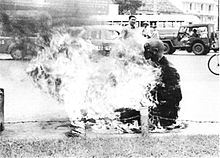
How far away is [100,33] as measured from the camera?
493cm

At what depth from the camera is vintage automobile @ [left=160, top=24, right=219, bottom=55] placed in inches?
207

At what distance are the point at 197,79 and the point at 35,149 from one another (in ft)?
7.24

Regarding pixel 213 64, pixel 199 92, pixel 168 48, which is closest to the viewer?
pixel 168 48

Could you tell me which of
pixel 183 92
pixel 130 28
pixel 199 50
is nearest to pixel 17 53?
pixel 130 28

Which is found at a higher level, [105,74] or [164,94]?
[105,74]

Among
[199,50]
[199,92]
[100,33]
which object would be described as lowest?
[199,92]

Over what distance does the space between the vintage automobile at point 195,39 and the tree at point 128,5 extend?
1.51 feet

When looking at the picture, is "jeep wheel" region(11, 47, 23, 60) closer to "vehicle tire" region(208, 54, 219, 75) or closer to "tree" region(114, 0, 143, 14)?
"tree" region(114, 0, 143, 14)

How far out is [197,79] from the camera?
5.50 m

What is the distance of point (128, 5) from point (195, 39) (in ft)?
5.14

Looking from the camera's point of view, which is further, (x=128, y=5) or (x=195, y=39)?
(x=195, y=39)

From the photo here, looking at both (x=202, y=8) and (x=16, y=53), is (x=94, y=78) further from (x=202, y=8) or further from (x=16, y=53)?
(x=202, y=8)

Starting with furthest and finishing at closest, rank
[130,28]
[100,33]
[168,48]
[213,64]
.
Result: 1. [213,64]
2. [168,48]
3. [130,28]
4. [100,33]

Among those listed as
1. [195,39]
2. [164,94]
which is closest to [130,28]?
[164,94]
